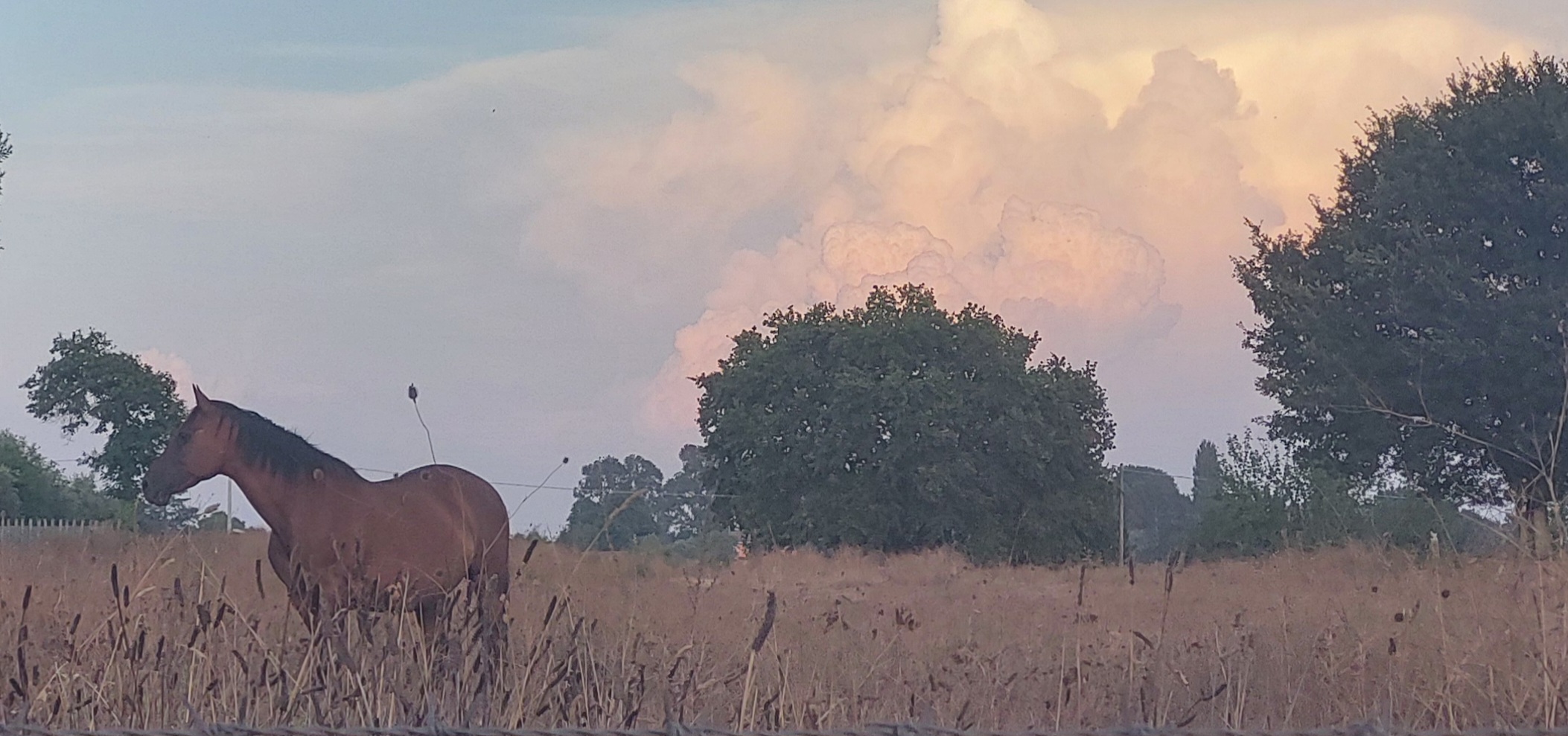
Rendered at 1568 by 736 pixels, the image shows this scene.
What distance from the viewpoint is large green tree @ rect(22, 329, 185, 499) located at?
39156 mm

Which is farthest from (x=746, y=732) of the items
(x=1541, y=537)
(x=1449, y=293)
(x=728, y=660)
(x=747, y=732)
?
(x=1449, y=293)

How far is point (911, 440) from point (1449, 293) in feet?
72.3

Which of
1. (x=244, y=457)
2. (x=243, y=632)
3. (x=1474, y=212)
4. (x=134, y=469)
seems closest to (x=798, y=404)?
(x=134, y=469)

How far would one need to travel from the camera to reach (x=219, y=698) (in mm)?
4164

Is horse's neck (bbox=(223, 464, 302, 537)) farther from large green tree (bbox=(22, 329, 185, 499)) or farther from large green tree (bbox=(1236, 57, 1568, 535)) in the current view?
large green tree (bbox=(22, 329, 185, 499))

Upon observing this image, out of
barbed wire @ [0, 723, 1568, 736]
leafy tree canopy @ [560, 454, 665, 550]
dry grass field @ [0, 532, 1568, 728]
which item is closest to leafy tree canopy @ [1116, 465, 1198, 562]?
dry grass field @ [0, 532, 1568, 728]

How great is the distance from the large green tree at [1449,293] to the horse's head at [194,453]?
62.1 feet

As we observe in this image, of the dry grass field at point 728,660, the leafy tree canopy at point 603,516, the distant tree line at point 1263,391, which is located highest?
the distant tree line at point 1263,391

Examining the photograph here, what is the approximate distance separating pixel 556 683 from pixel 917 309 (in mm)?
46721

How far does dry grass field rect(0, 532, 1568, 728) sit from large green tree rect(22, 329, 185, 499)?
1090 inches

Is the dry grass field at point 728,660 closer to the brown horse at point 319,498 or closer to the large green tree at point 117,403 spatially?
the brown horse at point 319,498

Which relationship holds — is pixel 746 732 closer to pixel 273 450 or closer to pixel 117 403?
pixel 273 450

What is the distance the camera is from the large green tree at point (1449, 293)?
23875 millimetres

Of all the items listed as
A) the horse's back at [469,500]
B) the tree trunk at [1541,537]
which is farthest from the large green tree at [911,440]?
the tree trunk at [1541,537]
